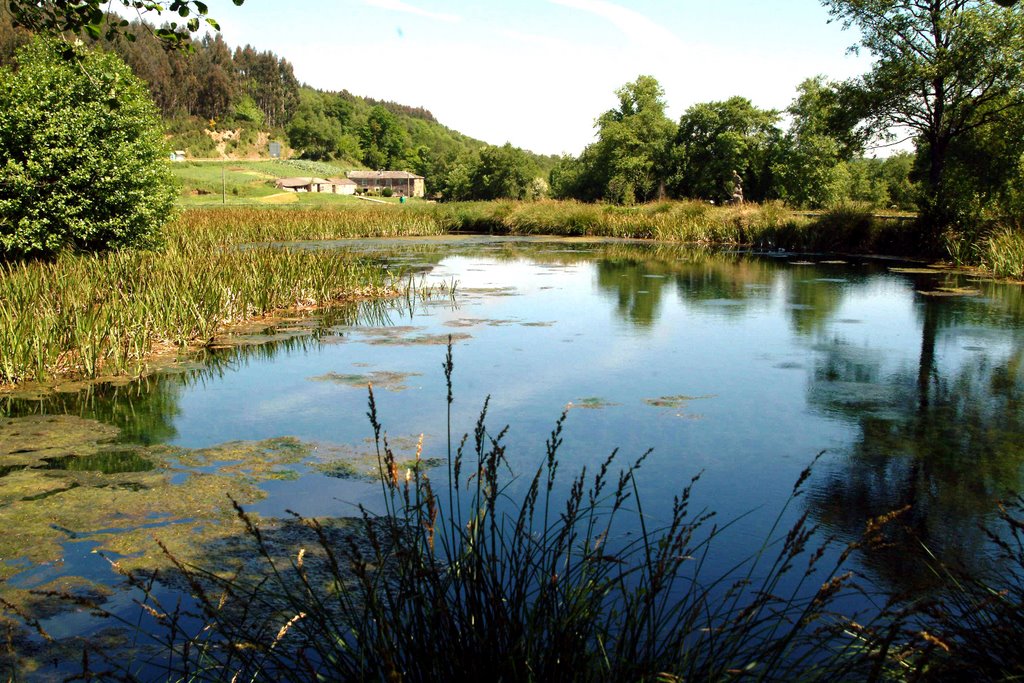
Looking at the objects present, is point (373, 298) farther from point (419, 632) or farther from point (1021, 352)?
point (419, 632)

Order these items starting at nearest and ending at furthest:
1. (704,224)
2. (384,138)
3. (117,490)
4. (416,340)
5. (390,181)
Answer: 1. (117,490)
2. (416,340)
3. (704,224)
4. (390,181)
5. (384,138)

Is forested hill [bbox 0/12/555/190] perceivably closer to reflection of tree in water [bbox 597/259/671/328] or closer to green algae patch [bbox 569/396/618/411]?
reflection of tree in water [bbox 597/259/671/328]

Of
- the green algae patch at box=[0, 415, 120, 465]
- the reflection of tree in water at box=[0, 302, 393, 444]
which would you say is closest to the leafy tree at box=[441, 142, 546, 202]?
the reflection of tree in water at box=[0, 302, 393, 444]

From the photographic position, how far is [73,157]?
11312mm

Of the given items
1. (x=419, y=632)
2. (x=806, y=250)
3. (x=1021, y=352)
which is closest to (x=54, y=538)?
(x=419, y=632)

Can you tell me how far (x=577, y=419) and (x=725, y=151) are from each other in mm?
45163

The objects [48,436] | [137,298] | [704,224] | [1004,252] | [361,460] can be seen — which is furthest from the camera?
[704,224]

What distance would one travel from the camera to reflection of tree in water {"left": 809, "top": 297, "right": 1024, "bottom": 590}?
3.94 m

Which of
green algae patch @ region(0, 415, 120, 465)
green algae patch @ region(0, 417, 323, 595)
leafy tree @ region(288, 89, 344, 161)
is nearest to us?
green algae patch @ region(0, 417, 323, 595)

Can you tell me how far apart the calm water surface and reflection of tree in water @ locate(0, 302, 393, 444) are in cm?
3

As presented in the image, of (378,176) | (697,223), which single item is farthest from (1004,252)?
(378,176)

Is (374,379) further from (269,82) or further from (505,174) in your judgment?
(269,82)

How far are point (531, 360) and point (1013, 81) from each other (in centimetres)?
1645

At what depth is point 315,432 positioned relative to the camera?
588 centimetres
